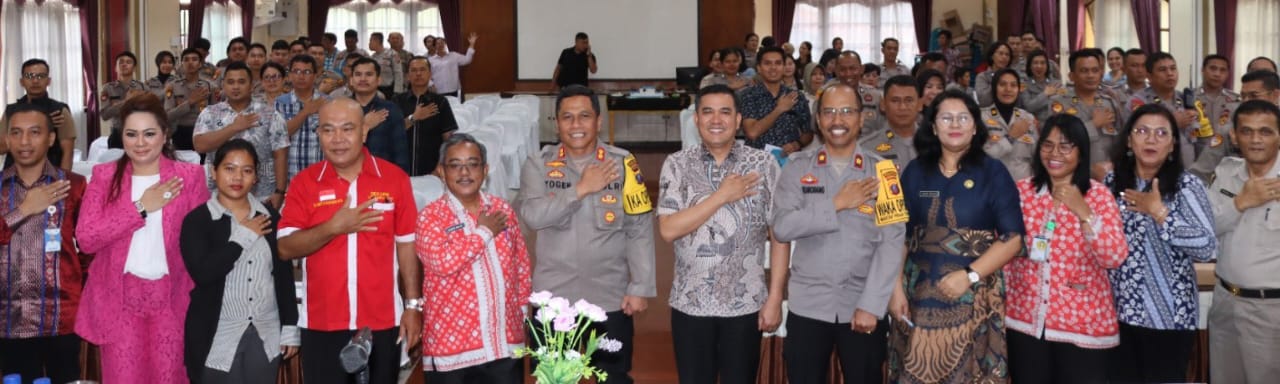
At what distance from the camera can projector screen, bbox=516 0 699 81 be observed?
17953 mm

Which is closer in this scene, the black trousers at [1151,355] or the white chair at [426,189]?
the black trousers at [1151,355]

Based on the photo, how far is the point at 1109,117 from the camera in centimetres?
642

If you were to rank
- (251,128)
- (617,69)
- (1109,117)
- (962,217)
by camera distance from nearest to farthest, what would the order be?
(962,217) → (251,128) → (1109,117) → (617,69)

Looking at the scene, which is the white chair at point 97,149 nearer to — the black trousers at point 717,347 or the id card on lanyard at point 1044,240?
the black trousers at point 717,347

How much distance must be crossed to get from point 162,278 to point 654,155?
10151mm

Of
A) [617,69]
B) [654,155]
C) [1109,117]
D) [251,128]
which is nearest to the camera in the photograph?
[251,128]

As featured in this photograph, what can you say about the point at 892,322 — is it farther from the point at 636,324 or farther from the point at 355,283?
the point at 636,324

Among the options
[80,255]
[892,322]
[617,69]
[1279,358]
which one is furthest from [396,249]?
[617,69]

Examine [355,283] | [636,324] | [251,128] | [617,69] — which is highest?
[617,69]

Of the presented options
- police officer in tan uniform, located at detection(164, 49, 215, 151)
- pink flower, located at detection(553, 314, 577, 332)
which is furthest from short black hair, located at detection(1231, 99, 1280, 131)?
police officer in tan uniform, located at detection(164, 49, 215, 151)

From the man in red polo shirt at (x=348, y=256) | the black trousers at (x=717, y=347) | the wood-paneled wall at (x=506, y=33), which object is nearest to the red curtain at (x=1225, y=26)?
the wood-paneled wall at (x=506, y=33)

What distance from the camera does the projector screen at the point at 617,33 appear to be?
58.9 ft

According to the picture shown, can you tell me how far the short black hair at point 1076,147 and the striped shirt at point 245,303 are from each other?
7.74 ft

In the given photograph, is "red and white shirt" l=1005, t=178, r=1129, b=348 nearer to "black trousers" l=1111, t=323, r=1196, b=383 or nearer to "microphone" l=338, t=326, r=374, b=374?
"black trousers" l=1111, t=323, r=1196, b=383
